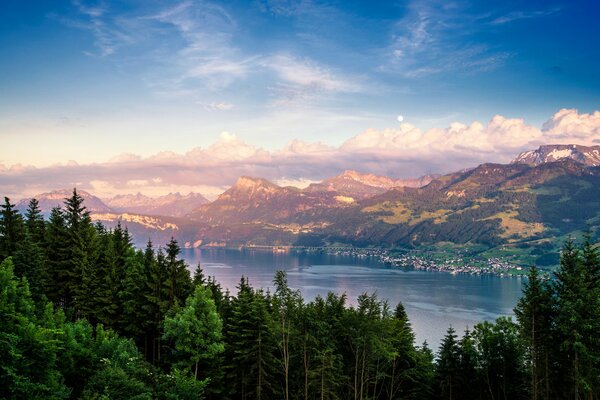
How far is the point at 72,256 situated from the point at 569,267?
5308 centimetres

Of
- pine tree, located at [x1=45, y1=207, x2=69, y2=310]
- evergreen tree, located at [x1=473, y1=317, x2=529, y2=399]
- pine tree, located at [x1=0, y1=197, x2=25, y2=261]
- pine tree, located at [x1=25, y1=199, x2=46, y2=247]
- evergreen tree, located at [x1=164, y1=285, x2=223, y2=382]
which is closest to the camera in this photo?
evergreen tree, located at [x1=164, y1=285, x2=223, y2=382]

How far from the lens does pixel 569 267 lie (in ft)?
138

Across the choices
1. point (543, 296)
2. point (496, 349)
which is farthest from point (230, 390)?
point (496, 349)

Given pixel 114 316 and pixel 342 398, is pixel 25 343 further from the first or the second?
pixel 342 398

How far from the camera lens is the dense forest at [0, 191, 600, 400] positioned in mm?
30734

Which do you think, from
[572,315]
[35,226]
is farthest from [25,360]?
[35,226]

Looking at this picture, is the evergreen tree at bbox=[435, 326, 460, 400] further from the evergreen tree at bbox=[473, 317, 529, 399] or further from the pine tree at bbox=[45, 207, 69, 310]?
the pine tree at bbox=[45, 207, 69, 310]

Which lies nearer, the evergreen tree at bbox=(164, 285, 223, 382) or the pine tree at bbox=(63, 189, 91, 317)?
the evergreen tree at bbox=(164, 285, 223, 382)

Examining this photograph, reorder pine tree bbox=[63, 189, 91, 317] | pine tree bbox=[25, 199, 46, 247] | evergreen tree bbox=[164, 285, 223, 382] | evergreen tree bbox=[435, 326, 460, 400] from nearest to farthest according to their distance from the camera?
evergreen tree bbox=[164, 285, 223, 382] → pine tree bbox=[63, 189, 91, 317] → evergreen tree bbox=[435, 326, 460, 400] → pine tree bbox=[25, 199, 46, 247]

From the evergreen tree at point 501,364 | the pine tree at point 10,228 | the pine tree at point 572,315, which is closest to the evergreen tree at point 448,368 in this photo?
the evergreen tree at point 501,364

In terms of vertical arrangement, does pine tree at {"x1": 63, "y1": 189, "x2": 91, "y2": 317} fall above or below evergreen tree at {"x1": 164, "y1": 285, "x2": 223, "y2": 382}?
above

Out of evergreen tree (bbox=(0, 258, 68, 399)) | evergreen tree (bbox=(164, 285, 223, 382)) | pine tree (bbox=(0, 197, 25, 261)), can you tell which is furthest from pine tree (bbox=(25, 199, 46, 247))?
evergreen tree (bbox=(0, 258, 68, 399))

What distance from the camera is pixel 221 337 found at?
149 feet

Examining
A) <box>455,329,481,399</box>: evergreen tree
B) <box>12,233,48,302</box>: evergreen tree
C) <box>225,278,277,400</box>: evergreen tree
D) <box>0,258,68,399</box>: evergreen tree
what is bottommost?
<box>455,329,481,399</box>: evergreen tree
